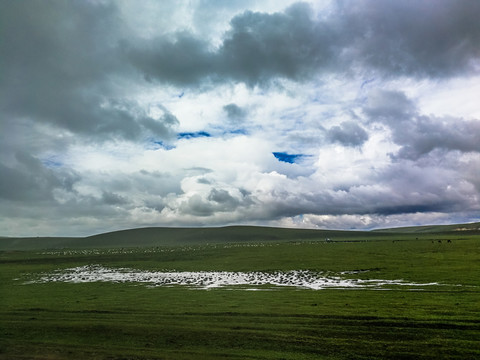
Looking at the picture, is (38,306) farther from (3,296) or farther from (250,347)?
(250,347)

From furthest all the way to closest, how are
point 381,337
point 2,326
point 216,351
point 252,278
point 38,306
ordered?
point 252,278 < point 38,306 < point 2,326 < point 381,337 < point 216,351

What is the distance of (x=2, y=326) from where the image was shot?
78.0ft

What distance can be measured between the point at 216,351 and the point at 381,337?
904cm

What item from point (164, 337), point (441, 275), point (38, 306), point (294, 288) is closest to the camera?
point (164, 337)

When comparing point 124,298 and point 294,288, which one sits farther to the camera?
point 294,288

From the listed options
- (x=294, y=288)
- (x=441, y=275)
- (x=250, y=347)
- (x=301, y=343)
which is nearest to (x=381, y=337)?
(x=301, y=343)

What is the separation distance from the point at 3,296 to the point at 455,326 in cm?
4459

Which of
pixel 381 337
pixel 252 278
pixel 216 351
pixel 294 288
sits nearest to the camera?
pixel 216 351

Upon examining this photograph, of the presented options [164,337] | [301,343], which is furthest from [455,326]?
[164,337]

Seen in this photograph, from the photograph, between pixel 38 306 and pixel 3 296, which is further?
pixel 3 296

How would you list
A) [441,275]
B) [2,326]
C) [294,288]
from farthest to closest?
[441,275] → [294,288] → [2,326]

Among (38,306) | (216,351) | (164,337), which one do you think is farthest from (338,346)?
(38,306)

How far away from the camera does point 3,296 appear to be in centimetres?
3841

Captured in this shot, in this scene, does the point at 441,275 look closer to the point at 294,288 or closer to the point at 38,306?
the point at 294,288
